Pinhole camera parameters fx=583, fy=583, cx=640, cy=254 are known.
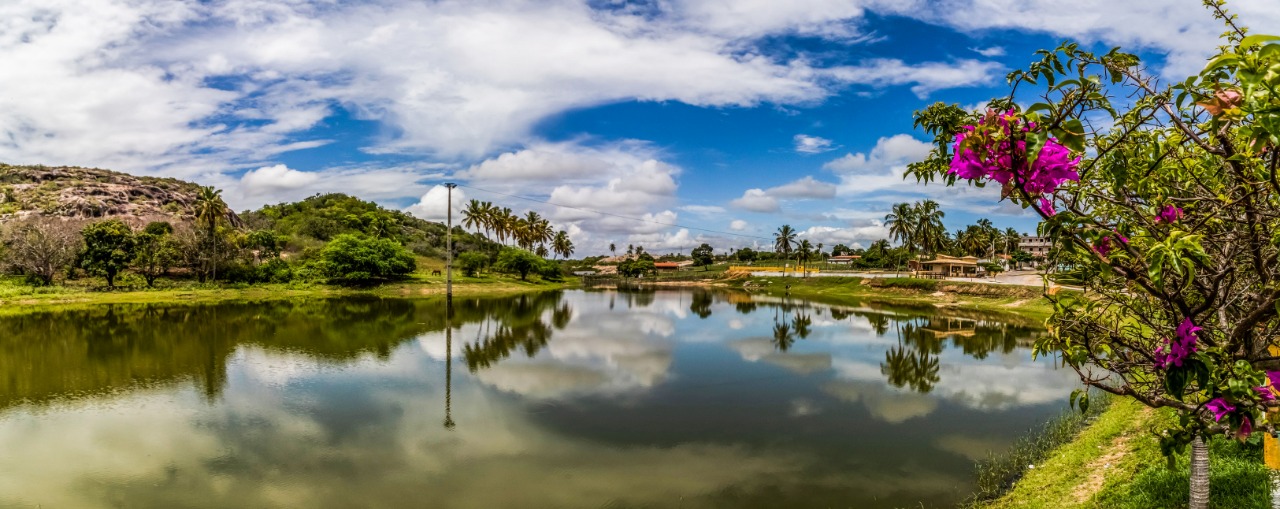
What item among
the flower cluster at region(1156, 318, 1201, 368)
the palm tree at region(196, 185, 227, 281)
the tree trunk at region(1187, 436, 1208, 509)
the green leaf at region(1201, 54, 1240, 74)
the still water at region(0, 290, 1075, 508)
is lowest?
the still water at region(0, 290, 1075, 508)

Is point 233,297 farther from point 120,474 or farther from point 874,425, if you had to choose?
point 874,425

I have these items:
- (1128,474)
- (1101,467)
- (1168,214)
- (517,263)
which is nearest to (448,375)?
(1101,467)

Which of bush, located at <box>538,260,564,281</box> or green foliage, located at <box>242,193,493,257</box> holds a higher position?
green foliage, located at <box>242,193,493,257</box>

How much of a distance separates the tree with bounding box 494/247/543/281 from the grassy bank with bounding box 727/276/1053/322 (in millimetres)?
33755

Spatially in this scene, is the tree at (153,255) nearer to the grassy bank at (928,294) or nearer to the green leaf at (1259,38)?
the grassy bank at (928,294)

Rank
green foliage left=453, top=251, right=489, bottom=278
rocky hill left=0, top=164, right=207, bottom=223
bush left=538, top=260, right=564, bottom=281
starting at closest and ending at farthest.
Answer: rocky hill left=0, top=164, right=207, bottom=223 → green foliage left=453, top=251, right=489, bottom=278 → bush left=538, top=260, right=564, bottom=281

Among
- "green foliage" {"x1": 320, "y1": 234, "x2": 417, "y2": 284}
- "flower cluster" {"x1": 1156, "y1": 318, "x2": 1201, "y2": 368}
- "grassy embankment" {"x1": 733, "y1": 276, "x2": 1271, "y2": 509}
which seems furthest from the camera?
"green foliage" {"x1": 320, "y1": 234, "x2": 417, "y2": 284}

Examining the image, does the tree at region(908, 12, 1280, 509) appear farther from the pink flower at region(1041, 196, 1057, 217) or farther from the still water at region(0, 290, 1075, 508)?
the still water at region(0, 290, 1075, 508)

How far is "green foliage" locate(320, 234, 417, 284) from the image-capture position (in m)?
63.0

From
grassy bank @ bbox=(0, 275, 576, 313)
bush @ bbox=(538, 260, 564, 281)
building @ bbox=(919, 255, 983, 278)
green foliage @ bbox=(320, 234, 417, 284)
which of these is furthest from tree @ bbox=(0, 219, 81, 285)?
building @ bbox=(919, 255, 983, 278)

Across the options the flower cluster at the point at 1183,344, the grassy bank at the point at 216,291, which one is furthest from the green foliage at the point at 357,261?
the flower cluster at the point at 1183,344

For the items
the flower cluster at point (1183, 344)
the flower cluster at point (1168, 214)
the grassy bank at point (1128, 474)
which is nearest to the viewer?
the flower cluster at point (1183, 344)

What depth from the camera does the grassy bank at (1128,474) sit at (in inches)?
283

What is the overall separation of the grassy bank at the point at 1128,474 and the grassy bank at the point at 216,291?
5290 centimetres
